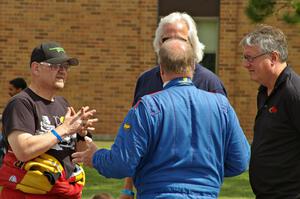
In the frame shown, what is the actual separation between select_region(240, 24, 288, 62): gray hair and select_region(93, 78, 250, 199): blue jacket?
0.96m

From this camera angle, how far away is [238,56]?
18359mm

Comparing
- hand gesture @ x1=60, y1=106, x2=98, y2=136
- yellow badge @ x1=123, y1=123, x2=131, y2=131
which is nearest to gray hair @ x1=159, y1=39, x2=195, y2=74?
yellow badge @ x1=123, y1=123, x2=131, y2=131

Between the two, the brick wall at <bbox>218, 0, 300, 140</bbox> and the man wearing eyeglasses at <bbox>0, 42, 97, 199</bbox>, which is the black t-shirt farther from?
the brick wall at <bbox>218, 0, 300, 140</bbox>

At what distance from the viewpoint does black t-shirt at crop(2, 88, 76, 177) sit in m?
4.68

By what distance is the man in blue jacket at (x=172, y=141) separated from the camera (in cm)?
392

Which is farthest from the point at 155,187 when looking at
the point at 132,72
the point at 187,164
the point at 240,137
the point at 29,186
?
the point at 132,72

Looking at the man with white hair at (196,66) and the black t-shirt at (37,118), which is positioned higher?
the man with white hair at (196,66)

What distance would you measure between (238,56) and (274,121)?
13.7m

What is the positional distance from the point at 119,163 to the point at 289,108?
135 centimetres

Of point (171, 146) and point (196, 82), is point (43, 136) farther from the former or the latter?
point (196, 82)

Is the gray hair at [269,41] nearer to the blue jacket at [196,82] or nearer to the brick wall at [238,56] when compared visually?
the blue jacket at [196,82]

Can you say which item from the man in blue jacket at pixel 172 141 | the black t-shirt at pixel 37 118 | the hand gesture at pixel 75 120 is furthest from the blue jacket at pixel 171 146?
the black t-shirt at pixel 37 118

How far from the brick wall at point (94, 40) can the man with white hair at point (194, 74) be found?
13.1 m

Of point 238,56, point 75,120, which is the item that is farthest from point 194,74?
point 238,56
